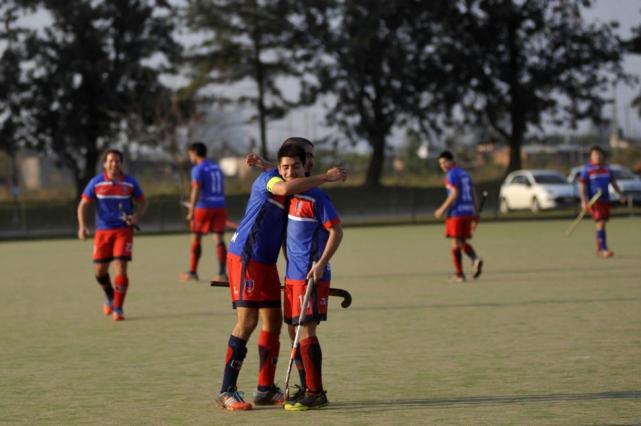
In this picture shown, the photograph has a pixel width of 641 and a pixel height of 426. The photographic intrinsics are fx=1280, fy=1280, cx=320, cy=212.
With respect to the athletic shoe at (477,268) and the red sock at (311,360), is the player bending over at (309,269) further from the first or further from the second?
the athletic shoe at (477,268)

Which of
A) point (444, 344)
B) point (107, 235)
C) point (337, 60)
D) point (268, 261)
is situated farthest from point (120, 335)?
point (337, 60)

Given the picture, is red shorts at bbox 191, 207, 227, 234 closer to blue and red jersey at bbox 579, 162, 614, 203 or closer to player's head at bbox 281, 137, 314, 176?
blue and red jersey at bbox 579, 162, 614, 203

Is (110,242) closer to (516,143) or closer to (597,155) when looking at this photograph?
(597,155)

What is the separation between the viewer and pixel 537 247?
25531mm

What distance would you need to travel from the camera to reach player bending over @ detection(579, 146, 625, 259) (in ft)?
71.2

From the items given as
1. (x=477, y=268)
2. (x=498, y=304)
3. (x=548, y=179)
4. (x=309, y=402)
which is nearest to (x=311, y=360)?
(x=309, y=402)

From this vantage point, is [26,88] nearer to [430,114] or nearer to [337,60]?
[337,60]

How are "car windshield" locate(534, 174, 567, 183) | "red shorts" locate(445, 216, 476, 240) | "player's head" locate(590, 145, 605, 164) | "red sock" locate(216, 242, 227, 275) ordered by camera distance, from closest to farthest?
"red shorts" locate(445, 216, 476, 240)
"red sock" locate(216, 242, 227, 275)
"player's head" locate(590, 145, 605, 164)
"car windshield" locate(534, 174, 567, 183)

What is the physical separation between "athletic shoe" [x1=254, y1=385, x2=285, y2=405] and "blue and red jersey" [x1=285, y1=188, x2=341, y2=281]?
2.58ft

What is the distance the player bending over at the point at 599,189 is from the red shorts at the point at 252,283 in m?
14.1

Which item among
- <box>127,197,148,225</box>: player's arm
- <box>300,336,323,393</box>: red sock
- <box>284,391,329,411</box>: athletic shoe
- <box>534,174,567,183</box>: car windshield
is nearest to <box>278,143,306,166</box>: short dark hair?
<box>300,336,323,393</box>: red sock

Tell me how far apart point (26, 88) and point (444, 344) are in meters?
51.9

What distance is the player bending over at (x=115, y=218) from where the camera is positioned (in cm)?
1375

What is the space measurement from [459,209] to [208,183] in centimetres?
366
